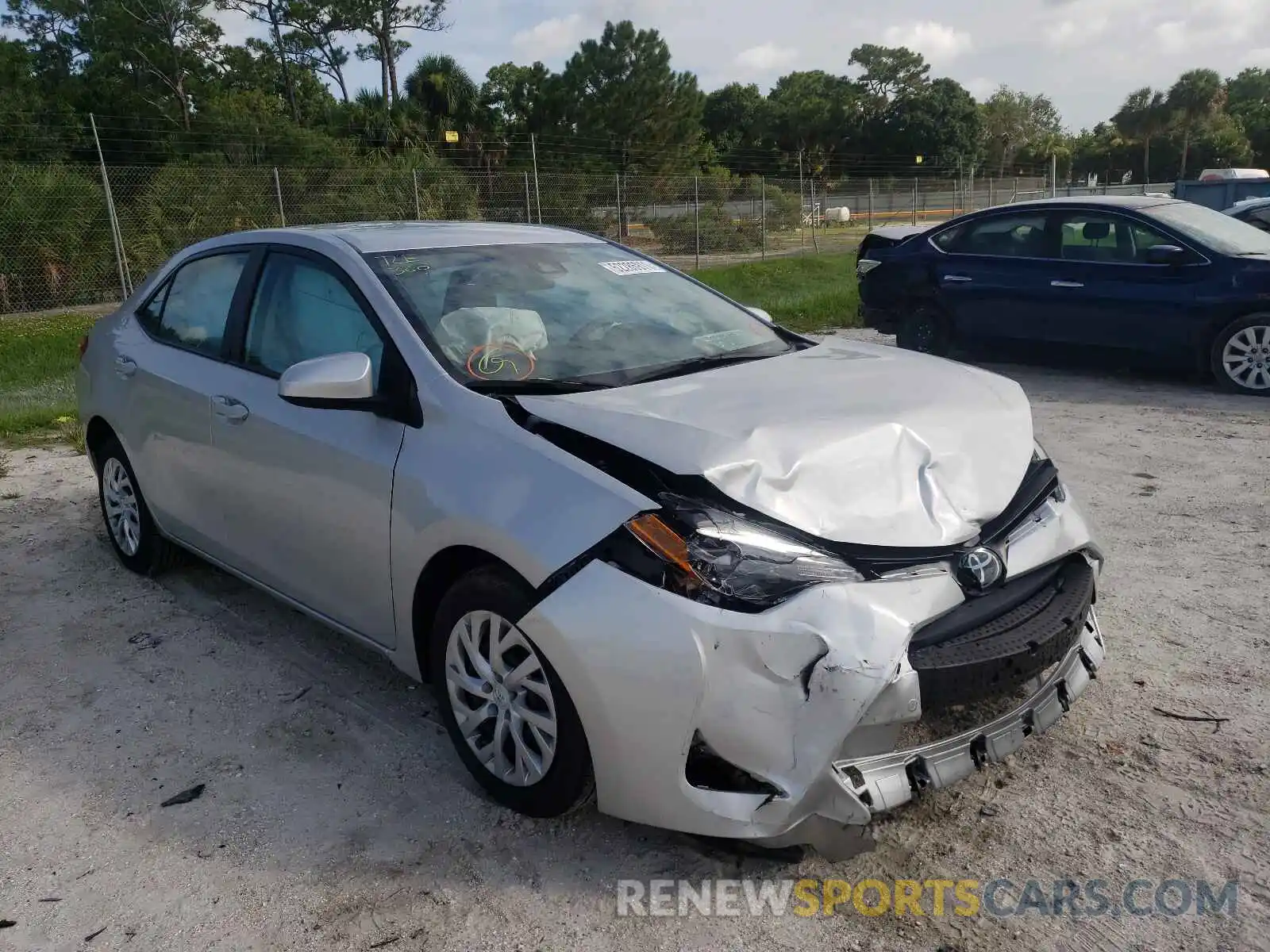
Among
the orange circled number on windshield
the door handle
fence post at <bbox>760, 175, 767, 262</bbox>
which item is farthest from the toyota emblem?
fence post at <bbox>760, 175, 767, 262</bbox>

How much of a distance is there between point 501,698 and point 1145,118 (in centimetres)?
8249

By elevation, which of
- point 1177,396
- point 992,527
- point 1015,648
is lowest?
point 1177,396

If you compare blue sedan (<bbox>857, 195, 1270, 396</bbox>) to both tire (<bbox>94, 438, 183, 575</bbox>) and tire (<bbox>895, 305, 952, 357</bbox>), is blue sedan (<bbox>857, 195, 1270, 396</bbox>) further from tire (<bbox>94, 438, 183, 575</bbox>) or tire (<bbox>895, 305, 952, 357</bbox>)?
tire (<bbox>94, 438, 183, 575</bbox>)

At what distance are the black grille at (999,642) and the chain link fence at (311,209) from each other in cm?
1562

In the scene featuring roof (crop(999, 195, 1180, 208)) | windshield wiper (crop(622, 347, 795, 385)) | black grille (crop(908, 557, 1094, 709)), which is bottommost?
black grille (crop(908, 557, 1094, 709))

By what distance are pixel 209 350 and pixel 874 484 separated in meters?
2.78

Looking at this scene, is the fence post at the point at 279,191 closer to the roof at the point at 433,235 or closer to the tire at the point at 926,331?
the tire at the point at 926,331

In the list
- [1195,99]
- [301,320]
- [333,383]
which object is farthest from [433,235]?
[1195,99]

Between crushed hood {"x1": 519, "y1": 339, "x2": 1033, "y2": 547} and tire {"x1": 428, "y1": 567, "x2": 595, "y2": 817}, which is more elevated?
crushed hood {"x1": 519, "y1": 339, "x2": 1033, "y2": 547}

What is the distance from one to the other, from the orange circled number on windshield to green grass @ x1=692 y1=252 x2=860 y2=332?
9.06 meters

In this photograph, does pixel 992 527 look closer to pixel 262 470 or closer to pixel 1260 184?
pixel 262 470

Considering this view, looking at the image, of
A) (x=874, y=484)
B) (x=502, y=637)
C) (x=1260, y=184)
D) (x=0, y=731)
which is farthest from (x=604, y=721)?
(x=1260, y=184)

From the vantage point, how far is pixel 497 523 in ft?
9.08

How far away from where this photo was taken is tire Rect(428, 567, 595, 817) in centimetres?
271
